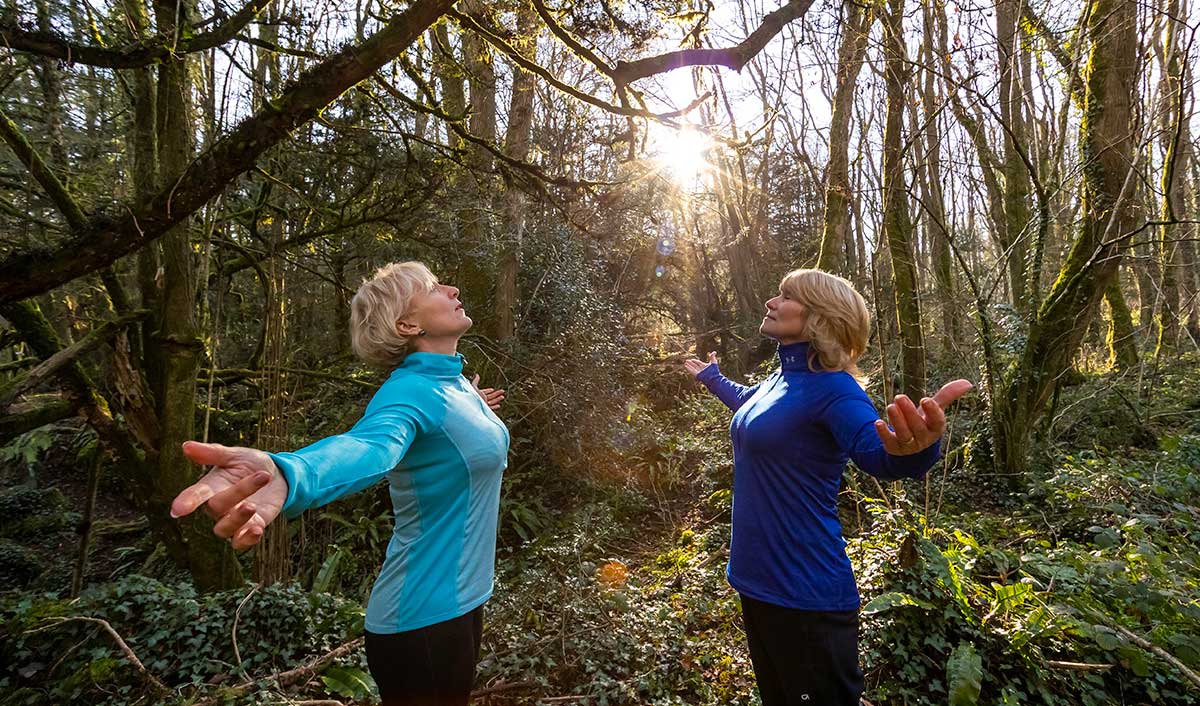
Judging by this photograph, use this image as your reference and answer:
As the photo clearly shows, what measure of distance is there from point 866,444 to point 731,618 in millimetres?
2905

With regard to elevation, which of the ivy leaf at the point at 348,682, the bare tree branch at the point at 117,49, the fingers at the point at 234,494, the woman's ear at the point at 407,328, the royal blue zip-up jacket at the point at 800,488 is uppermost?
the bare tree branch at the point at 117,49

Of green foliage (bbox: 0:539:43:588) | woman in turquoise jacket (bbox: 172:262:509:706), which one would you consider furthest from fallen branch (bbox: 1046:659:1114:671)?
green foliage (bbox: 0:539:43:588)

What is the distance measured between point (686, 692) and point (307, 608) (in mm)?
2624

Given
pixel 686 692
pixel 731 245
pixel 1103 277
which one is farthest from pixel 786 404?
pixel 731 245

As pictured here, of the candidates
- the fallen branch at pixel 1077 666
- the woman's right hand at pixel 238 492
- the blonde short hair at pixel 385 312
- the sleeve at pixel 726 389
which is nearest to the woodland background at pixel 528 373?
the fallen branch at pixel 1077 666

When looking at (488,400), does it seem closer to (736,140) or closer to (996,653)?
(736,140)

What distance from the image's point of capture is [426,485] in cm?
166

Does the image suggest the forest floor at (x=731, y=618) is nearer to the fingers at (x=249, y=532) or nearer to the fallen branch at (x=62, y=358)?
the fallen branch at (x=62, y=358)

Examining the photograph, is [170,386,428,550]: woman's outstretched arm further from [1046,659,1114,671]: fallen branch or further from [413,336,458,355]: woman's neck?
[1046,659,1114,671]: fallen branch

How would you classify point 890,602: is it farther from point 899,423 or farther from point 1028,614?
point 899,423

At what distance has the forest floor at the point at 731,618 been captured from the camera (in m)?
2.96

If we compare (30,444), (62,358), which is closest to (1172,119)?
(62,358)

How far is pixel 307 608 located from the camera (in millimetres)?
3773

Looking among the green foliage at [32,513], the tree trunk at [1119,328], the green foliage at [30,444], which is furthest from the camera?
the tree trunk at [1119,328]
